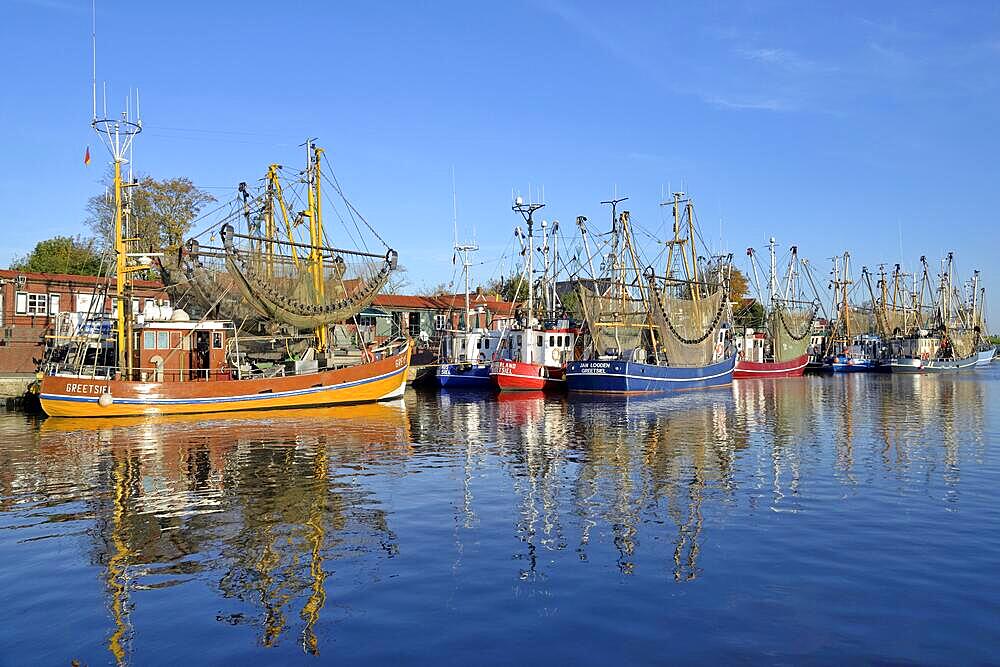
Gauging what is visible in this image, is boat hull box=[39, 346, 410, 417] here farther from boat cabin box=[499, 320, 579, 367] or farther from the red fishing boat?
boat cabin box=[499, 320, 579, 367]

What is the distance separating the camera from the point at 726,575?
11227 millimetres

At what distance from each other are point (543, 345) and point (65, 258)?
43.3m

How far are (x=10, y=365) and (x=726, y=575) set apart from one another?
44.3m

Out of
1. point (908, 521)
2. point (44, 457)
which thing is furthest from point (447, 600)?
point (44, 457)

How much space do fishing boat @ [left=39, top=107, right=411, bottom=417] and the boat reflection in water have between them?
146 inches

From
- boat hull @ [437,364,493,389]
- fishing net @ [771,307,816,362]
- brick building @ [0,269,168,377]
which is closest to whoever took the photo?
brick building @ [0,269,168,377]

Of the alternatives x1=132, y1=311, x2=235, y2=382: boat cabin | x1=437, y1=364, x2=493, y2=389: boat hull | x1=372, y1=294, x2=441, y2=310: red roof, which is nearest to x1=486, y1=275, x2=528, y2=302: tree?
x1=372, y1=294, x2=441, y2=310: red roof

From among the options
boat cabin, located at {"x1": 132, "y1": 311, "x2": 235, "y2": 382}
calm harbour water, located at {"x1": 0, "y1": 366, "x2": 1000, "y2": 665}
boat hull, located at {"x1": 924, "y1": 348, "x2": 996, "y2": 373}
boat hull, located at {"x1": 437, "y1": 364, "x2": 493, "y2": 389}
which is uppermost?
boat cabin, located at {"x1": 132, "y1": 311, "x2": 235, "y2": 382}

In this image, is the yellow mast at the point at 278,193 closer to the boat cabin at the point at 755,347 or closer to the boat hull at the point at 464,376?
the boat hull at the point at 464,376

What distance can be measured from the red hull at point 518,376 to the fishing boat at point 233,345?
8.54 m

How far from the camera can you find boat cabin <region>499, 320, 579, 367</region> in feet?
180

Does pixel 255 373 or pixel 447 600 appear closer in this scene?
pixel 447 600

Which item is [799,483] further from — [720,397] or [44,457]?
[720,397]

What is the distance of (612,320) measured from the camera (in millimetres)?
52438
